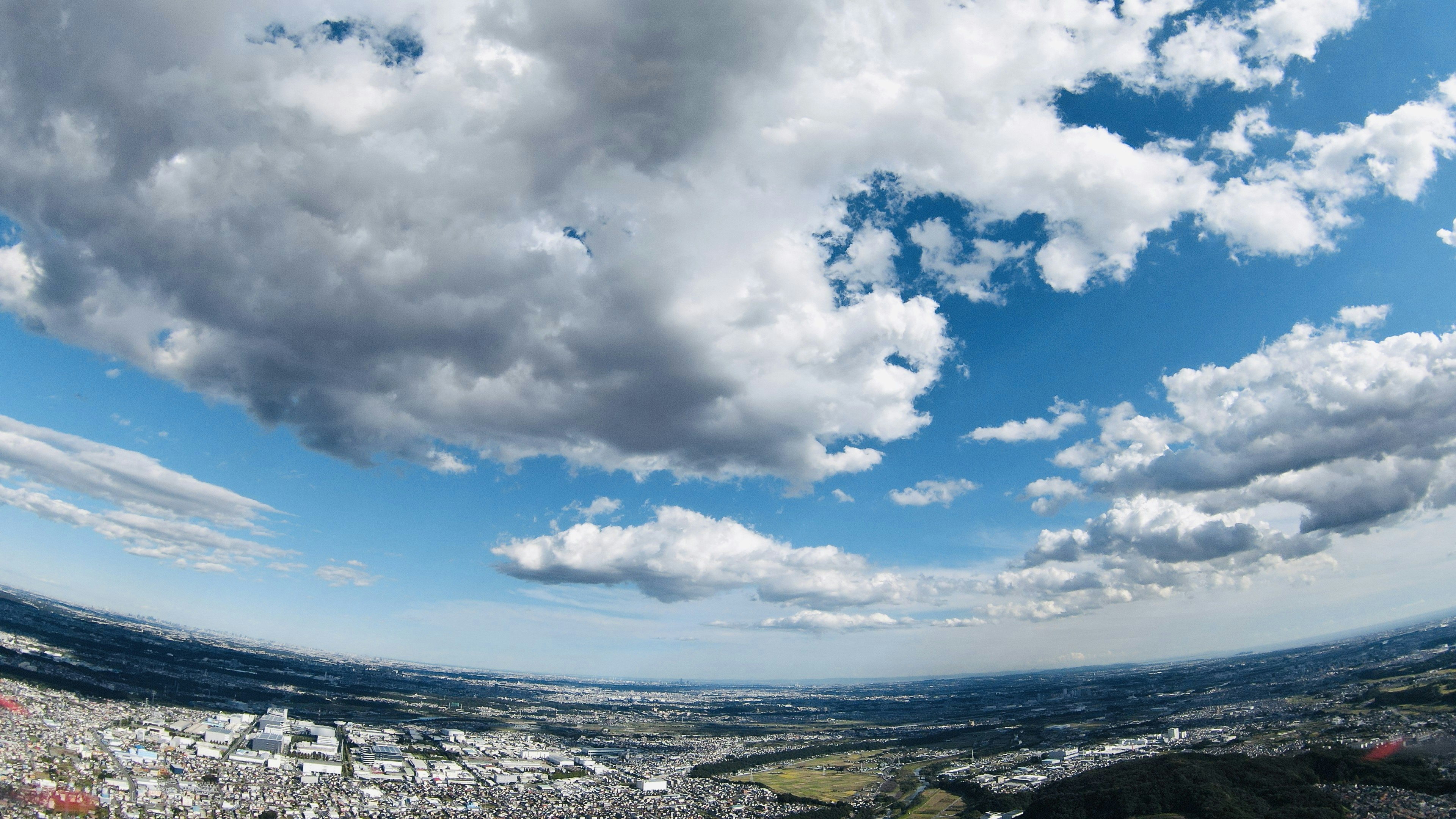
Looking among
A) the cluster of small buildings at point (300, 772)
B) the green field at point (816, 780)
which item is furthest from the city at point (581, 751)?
the green field at point (816, 780)

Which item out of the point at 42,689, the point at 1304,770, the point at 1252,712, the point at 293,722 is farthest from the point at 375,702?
the point at 1252,712

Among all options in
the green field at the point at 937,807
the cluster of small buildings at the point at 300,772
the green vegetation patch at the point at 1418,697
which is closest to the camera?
the cluster of small buildings at the point at 300,772

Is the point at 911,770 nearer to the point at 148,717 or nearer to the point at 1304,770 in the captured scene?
the point at 1304,770

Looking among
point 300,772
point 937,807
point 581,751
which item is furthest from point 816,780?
point 300,772

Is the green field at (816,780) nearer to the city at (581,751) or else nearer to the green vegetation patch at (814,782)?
the green vegetation patch at (814,782)

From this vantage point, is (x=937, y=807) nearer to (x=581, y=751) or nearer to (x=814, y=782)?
(x=814, y=782)
